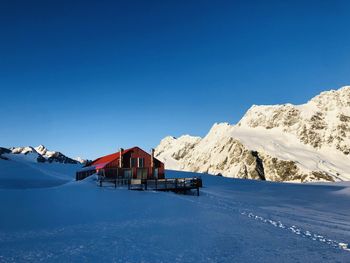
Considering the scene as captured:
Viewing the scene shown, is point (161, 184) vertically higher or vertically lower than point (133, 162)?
lower

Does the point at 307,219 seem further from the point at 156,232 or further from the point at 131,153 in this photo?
the point at 131,153

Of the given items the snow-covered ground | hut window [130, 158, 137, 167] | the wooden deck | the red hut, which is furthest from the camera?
hut window [130, 158, 137, 167]

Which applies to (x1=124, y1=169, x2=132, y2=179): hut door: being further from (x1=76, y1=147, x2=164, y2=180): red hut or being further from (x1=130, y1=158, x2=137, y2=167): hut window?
(x1=130, y1=158, x2=137, y2=167): hut window

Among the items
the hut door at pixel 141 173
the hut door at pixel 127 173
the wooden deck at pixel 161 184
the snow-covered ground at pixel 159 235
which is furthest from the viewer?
the hut door at pixel 141 173

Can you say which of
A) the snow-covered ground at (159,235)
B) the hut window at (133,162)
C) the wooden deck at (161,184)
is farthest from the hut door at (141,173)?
the snow-covered ground at (159,235)

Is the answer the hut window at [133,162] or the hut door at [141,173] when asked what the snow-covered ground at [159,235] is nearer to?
the hut window at [133,162]

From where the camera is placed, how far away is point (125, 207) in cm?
2542

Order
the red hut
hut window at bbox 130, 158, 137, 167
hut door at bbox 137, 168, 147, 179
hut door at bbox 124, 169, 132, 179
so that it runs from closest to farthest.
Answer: the red hut < hut door at bbox 124, 169, 132, 179 < hut window at bbox 130, 158, 137, 167 < hut door at bbox 137, 168, 147, 179

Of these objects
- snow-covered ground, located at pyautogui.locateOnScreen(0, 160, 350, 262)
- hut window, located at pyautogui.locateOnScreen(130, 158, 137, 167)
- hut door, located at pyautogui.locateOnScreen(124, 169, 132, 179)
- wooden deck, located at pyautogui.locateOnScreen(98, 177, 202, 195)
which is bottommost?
snow-covered ground, located at pyautogui.locateOnScreen(0, 160, 350, 262)

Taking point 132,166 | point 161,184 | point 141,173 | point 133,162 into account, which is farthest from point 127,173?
point 161,184

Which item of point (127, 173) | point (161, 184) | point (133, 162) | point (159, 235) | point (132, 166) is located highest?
point (133, 162)

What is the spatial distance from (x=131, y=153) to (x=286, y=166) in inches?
6164

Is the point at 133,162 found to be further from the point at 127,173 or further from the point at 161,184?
the point at 161,184

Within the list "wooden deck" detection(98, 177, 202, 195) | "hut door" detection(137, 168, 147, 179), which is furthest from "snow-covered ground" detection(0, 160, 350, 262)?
"hut door" detection(137, 168, 147, 179)
